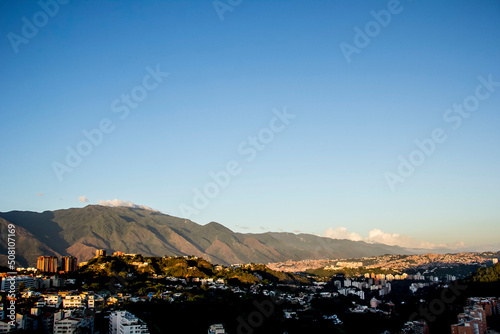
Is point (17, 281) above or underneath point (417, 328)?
above

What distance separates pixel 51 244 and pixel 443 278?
88.2m

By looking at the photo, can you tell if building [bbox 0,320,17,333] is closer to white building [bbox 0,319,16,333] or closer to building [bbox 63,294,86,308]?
white building [bbox 0,319,16,333]

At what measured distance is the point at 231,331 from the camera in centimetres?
2302

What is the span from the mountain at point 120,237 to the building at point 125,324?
7624 cm

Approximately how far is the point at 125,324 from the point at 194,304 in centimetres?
708

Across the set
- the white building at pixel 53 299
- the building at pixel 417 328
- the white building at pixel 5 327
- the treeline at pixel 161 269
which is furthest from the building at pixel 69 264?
the building at pixel 417 328

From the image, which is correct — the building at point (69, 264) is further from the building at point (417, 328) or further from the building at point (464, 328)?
the building at point (464, 328)

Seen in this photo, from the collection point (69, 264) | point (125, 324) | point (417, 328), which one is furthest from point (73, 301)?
point (417, 328)

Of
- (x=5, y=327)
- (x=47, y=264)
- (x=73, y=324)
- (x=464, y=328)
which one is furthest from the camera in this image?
(x=47, y=264)

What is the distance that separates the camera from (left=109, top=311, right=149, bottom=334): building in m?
19.1

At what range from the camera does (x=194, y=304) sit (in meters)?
25.9

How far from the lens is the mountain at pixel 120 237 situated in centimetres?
10819

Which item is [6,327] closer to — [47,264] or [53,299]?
[53,299]

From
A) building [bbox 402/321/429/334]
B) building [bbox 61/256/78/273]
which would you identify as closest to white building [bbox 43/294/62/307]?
building [bbox 61/256/78/273]
